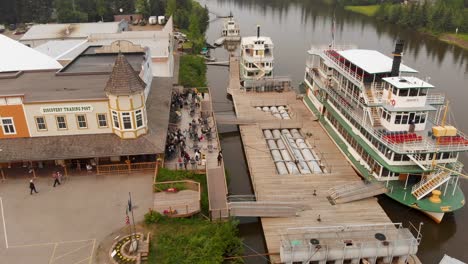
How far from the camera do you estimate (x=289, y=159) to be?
3928 cm

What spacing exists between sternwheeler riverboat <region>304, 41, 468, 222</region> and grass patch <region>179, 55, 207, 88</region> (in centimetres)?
2648

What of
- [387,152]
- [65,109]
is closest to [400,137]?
[387,152]

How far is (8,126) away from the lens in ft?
113

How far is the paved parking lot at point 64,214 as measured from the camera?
2603 centimetres

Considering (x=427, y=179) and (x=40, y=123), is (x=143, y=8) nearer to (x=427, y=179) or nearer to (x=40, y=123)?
(x=40, y=123)

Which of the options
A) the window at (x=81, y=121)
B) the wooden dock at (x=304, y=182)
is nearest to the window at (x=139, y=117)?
the window at (x=81, y=121)

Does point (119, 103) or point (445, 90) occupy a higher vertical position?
point (119, 103)

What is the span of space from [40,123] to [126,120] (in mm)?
7739

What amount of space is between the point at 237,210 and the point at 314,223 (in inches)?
235

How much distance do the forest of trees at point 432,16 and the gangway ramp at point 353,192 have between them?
93981 mm

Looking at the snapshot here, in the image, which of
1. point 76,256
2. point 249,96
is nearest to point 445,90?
point 249,96

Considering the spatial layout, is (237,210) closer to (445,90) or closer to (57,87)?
(57,87)

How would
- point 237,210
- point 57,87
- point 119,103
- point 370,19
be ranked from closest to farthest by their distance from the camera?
point 237,210 → point 119,103 → point 57,87 → point 370,19

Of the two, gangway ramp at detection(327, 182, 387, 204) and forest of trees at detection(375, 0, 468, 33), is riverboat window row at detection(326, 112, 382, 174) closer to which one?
gangway ramp at detection(327, 182, 387, 204)
